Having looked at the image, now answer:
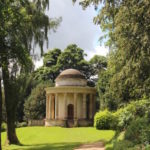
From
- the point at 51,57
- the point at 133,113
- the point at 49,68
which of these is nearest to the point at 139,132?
the point at 133,113

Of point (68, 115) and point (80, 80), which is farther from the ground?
point (80, 80)

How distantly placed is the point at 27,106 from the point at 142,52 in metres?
40.1

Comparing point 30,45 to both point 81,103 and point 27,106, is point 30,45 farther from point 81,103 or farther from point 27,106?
point 27,106

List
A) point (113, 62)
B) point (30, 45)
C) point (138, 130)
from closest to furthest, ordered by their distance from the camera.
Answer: point (138, 130)
point (113, 62)
point (30, 45)

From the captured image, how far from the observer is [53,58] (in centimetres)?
6334

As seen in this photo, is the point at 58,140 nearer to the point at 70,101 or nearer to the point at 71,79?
the point at 71,79

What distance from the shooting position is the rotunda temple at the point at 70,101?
4131 centimetres

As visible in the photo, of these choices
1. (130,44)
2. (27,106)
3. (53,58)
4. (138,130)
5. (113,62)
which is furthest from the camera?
(53,58)

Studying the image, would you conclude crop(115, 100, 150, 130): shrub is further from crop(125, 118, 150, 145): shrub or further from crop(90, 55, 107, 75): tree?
crop(90, 55, 107, 75): tree

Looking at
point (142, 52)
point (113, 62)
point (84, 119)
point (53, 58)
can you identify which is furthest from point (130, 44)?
point (53, 58)

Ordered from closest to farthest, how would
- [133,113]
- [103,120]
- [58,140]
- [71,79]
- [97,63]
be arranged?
[133,113]
[58,140]
[103,120]
[71,79]
[97,63]

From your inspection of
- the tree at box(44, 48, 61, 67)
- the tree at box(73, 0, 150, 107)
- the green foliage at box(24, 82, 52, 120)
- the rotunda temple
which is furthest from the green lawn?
the tree at box(44, 48, 61, 67)

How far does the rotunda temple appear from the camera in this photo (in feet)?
136

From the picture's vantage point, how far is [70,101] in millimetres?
43156
